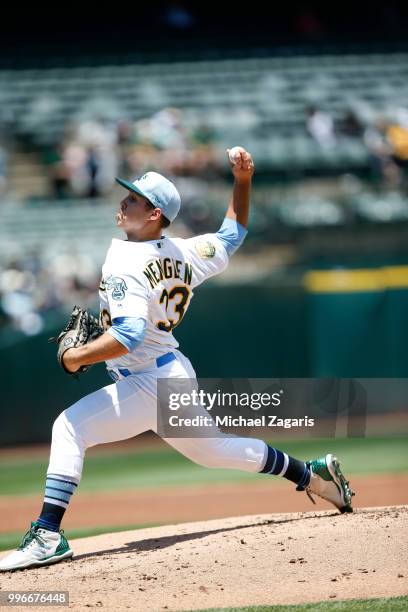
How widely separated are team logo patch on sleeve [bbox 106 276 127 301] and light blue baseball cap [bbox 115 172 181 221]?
431 millimetres

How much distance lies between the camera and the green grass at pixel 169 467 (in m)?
8.77

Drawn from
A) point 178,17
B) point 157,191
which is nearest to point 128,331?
point 157,191

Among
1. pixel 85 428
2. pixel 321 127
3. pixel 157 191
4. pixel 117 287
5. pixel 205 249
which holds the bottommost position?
pixel 85 428

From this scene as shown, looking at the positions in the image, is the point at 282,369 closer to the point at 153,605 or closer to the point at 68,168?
the point at 68,168

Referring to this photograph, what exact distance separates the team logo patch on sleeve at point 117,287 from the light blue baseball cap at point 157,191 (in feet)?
1.41

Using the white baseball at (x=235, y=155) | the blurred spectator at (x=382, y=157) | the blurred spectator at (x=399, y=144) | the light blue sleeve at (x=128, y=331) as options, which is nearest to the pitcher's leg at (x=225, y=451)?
the light blue sleeve at (x=128, y=331)

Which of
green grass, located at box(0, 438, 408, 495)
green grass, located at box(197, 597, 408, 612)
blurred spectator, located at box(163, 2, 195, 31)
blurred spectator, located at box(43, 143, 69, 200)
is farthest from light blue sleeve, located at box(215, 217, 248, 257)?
blurred spectator, located at box(163, 2, 195, 31)

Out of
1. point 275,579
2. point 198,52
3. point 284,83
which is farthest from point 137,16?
point 275,579

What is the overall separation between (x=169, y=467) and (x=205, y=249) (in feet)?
17.0

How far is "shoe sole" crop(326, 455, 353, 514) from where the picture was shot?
16.1ft

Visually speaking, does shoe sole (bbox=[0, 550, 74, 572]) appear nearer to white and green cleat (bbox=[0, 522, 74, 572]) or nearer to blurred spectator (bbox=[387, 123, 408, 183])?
white and green cleat (bbox=[0, 522, 74, 572])

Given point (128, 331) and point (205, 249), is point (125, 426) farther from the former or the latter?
point (205, 249)

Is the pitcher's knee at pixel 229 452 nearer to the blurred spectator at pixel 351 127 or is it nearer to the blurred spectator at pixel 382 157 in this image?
the blurred spectator at pixel 382 157

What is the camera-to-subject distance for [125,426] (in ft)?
14.7
